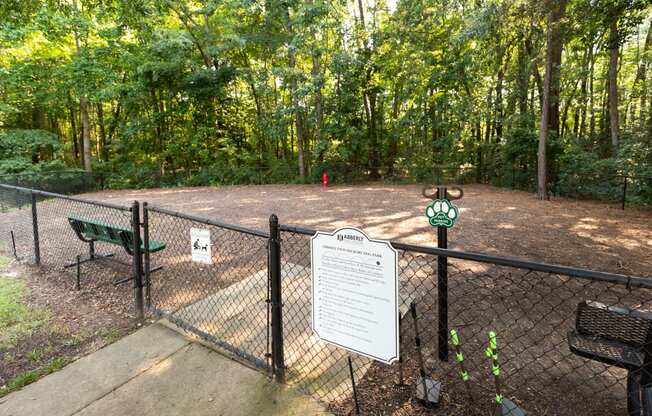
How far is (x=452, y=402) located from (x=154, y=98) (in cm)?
2095

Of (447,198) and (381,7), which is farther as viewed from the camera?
(381,7)

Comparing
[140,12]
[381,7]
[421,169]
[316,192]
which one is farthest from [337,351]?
[381,7]

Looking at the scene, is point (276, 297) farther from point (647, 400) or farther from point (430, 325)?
→ point (647, 400)

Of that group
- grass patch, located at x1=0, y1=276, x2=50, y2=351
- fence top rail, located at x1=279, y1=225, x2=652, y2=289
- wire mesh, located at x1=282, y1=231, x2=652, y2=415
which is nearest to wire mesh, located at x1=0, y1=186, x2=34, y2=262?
grass patch, located at x1=0, y1=276, x2=50, y2=351

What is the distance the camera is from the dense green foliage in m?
13.1

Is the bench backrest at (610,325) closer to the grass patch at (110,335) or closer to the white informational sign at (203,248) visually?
the white informational sign at (203,248)

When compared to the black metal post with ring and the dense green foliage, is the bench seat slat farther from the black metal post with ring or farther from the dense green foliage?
the dense green foliage

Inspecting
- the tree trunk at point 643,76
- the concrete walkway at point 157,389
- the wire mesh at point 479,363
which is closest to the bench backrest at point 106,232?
the concrete walkway at point 157,389

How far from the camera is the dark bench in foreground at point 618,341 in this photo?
1763 millimetres

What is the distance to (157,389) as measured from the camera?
2602mm

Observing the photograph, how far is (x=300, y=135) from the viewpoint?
17.1 m

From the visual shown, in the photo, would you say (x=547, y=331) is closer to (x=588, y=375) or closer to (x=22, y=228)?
(x=588, y=375)

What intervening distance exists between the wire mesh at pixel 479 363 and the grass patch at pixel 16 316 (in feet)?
8.48

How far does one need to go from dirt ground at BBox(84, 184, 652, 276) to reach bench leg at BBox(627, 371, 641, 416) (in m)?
3.61
